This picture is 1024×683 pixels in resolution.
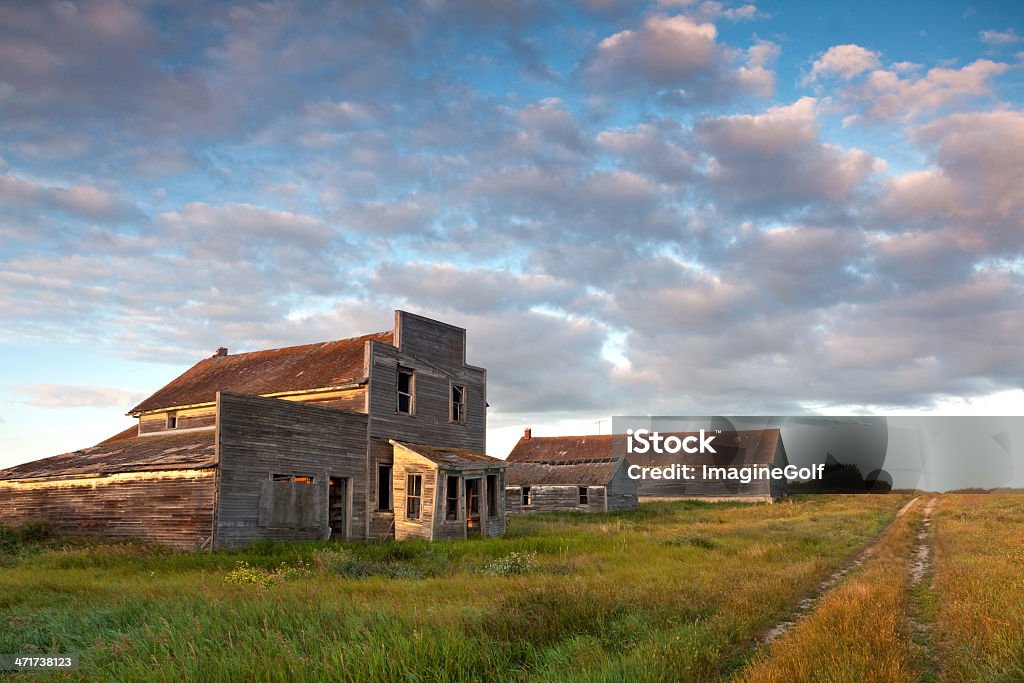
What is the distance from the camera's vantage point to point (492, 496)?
28922 millimetres

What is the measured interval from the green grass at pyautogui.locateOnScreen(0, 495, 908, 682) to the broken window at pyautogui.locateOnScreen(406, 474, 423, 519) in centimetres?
644

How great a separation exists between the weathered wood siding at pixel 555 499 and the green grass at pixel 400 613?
96.5ft

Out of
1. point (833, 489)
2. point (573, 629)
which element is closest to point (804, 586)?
point (573, 629)

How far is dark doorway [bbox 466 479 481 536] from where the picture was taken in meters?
28.0

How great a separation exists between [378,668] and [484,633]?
1.79 meters

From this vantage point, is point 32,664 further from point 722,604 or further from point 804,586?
point 804,586

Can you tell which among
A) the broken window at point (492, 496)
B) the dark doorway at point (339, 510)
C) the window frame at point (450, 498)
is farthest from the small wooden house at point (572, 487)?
the dark doorway at point (339, 510)

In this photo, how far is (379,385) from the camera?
86.7ft

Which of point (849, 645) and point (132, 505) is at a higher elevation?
A: point (132, 505)

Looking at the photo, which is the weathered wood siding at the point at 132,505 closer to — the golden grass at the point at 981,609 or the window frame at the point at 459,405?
the window frame at the point at 459,405

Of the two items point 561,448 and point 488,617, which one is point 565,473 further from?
point 488,617

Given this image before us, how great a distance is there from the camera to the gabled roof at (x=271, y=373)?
90.3 feet

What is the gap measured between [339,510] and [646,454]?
134ft

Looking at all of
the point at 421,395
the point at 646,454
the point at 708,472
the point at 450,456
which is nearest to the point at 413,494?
the point at 450,456
